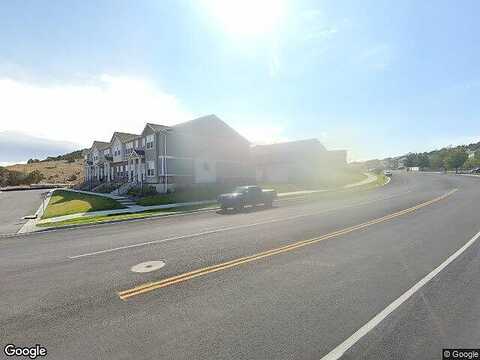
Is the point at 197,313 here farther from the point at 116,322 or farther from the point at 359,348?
the point at 359,348

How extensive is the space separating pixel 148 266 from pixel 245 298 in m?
3.13

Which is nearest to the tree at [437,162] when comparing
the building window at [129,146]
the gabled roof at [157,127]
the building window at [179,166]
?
the building window at [179,166]

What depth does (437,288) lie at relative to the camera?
5.67 metres

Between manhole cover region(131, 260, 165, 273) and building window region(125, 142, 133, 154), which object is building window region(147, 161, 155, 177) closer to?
building window region(125, 142, 133, 154)

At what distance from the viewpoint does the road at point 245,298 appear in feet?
12.8

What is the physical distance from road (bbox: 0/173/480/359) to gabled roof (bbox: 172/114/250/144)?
90.9ft

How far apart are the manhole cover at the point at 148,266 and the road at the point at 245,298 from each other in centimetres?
21

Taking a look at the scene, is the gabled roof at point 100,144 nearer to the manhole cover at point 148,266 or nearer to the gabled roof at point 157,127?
the gabled roof at point 157,127

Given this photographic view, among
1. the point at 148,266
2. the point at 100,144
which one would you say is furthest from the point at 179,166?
the point at 148,266

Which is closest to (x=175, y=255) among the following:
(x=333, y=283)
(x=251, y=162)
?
(x=333, y=283)

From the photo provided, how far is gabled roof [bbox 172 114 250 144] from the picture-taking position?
36.4 meters

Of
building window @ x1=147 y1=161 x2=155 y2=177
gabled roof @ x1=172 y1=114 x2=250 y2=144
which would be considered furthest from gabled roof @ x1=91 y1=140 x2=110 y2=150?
gabled roof @ x1=172 y1=114 x2=250 y2=144

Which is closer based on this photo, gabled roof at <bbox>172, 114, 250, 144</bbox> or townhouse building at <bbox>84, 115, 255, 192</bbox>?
townhouse building at <bbox>84, 115, 255, 192</bbox>

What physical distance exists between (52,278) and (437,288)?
8.22 metres
